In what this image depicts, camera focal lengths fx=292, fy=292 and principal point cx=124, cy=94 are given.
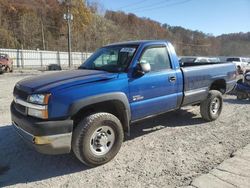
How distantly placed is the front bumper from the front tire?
172 millimetres

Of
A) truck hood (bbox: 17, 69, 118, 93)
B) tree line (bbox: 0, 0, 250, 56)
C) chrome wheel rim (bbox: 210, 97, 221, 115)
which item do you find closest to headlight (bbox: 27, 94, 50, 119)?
truck hood (bbox: 17, 69, 118, 93)

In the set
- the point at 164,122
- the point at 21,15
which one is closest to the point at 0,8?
the point at 21,15

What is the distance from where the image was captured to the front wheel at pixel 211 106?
674cm

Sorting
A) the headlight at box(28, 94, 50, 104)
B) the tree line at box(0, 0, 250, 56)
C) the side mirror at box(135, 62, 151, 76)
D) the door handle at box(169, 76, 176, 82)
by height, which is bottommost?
the headlight at box(28, 94, 50, 104)

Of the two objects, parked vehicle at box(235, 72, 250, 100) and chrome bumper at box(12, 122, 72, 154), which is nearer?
chrome bumper at box(12, 122, 72, 154)

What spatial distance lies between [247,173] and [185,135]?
1.91 metres

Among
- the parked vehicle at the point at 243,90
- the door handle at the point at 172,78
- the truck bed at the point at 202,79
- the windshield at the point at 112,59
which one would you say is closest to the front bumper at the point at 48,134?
the windshield at the point at 112,59

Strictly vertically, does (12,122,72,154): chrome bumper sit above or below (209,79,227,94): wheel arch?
below

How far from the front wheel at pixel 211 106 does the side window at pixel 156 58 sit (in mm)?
1678

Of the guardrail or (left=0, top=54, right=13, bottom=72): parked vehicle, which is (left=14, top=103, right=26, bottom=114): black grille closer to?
(left=0, top=54, right=13, bottom=72): parked vehicle

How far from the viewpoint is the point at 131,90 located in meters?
4.79

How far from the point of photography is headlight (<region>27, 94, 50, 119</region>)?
393cm

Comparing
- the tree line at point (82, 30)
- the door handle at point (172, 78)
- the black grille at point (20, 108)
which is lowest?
the black grille at point (20, 108)

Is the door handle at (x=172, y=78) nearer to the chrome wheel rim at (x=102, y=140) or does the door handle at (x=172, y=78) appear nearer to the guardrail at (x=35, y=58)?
the chrome wheel rim at (x=102, y=140)
